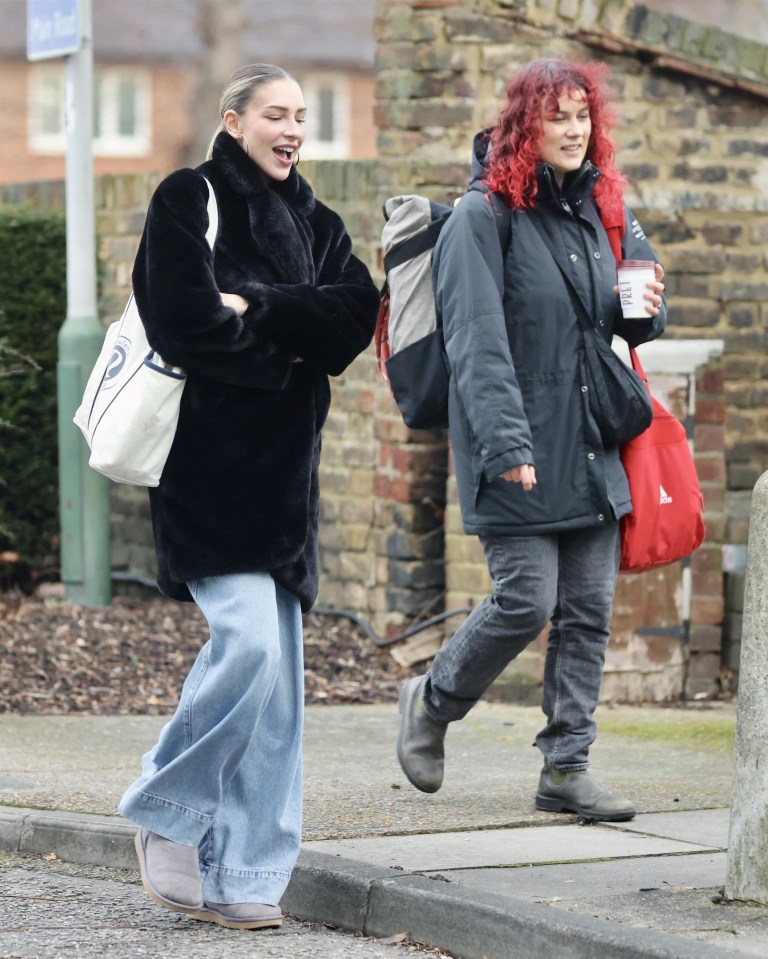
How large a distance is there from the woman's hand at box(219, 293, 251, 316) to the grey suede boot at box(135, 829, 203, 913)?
3.98 ft

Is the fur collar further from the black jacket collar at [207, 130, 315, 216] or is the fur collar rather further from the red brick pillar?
the red brick pillar

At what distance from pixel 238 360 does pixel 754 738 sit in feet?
4.62

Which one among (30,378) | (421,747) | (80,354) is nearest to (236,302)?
(421,747)

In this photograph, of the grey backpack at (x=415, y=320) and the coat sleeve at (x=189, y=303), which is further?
the grey backpack at (x=415, y=320)

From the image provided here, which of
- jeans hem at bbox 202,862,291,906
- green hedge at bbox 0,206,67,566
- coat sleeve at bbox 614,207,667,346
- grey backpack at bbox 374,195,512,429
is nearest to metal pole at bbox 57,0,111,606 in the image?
green hedge at bbox 0,206,67,566

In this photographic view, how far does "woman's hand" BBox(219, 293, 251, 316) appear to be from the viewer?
429 centimetres

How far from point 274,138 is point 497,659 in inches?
64.0

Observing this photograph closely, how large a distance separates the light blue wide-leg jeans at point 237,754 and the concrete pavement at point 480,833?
24 centimetres

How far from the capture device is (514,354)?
5129mm

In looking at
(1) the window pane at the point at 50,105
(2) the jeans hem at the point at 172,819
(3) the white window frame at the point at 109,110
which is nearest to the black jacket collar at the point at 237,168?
(2) the jeans hem at the point at 172,819

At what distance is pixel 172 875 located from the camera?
4.30 meters

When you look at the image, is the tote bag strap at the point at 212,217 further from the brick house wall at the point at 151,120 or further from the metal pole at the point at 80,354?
the brick house wall at the point at 151,120

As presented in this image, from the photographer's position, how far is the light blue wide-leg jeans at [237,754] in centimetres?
425

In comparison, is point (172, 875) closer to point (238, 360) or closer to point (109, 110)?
point (238, 360)
